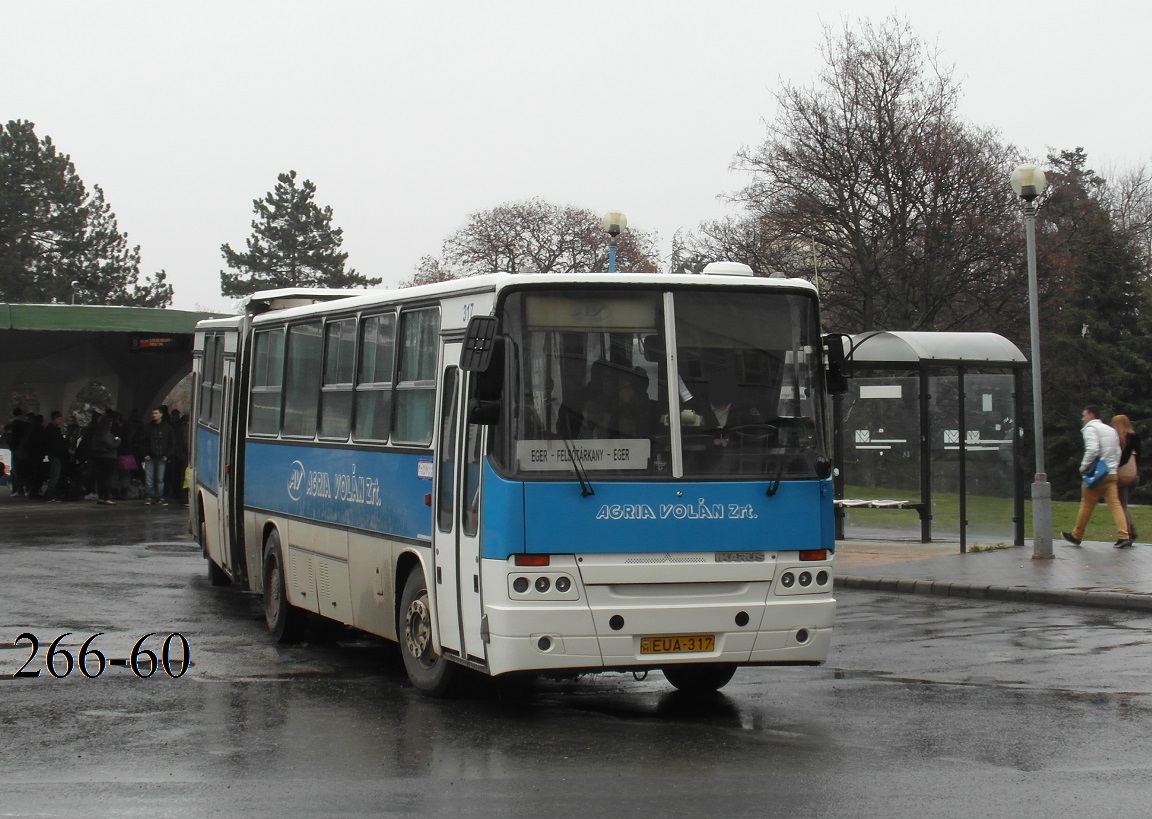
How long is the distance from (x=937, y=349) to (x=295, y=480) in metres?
11.5

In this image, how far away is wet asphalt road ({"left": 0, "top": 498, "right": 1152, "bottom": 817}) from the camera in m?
7.48

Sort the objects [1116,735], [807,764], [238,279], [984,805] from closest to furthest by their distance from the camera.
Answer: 1. [984,805]
2. [807,764]
3. [1116,735]
4. [238,279]

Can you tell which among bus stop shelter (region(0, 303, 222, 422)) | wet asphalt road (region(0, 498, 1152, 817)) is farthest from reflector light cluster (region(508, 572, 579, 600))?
bus stop shelter (region(0, 303, 222, 422))

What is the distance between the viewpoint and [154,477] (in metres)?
34.6

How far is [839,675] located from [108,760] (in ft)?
17.9

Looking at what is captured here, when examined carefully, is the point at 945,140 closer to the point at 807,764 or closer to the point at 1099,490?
the point at 1099,490

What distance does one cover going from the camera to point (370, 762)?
8.42 m

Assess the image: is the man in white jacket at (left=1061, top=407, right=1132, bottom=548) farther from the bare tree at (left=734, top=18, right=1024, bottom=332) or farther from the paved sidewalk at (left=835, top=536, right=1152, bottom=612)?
the bare tree at (left=734, top=18, right=1024, bottom=332)

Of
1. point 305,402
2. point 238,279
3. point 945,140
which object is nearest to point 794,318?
point 305,402

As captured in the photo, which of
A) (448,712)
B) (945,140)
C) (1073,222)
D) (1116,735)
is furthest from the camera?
(1073,222)

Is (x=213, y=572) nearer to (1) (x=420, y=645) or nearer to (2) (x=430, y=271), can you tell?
(1) (x=420, y=645)

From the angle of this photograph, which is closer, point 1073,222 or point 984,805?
point 984,805

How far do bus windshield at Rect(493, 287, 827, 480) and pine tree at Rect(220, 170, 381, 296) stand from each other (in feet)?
287

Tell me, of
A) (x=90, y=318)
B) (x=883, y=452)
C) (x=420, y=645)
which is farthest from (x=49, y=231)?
(x=420, y=645)
